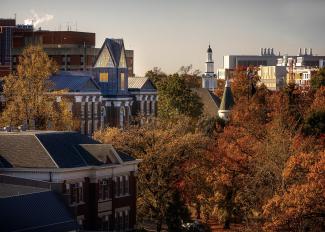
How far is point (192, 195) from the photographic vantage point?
89.1 metres

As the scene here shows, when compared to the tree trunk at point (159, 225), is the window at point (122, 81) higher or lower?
higher

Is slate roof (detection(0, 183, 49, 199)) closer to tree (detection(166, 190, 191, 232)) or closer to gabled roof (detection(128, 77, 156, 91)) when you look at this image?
tree (detection(166, 190, 191, 232))

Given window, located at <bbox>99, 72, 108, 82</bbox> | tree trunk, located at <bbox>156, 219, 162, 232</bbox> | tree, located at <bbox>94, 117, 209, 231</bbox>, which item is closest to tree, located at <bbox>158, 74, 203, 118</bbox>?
window, located at <bbox>99, 72, 108, 82</bbox>

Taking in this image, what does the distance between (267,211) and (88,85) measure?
5531 cm

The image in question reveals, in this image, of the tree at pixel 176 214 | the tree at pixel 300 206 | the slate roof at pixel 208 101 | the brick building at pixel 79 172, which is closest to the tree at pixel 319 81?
the slate roof at pixel 208 101

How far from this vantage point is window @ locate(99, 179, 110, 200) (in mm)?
75938

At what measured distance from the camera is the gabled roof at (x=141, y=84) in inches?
5881

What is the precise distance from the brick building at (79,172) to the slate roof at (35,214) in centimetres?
324

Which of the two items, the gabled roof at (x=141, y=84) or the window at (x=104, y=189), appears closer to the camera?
the window at (x=104, y=189)

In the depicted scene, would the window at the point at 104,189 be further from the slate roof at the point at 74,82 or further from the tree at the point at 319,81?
the tree at the point at 319,81

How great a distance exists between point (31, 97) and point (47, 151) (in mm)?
30092

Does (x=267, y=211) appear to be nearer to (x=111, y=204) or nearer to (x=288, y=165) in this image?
(x=288, y=165)

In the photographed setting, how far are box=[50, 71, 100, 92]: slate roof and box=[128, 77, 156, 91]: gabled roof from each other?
59.9ft

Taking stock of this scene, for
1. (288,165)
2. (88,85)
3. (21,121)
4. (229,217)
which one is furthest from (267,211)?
(88,85)
